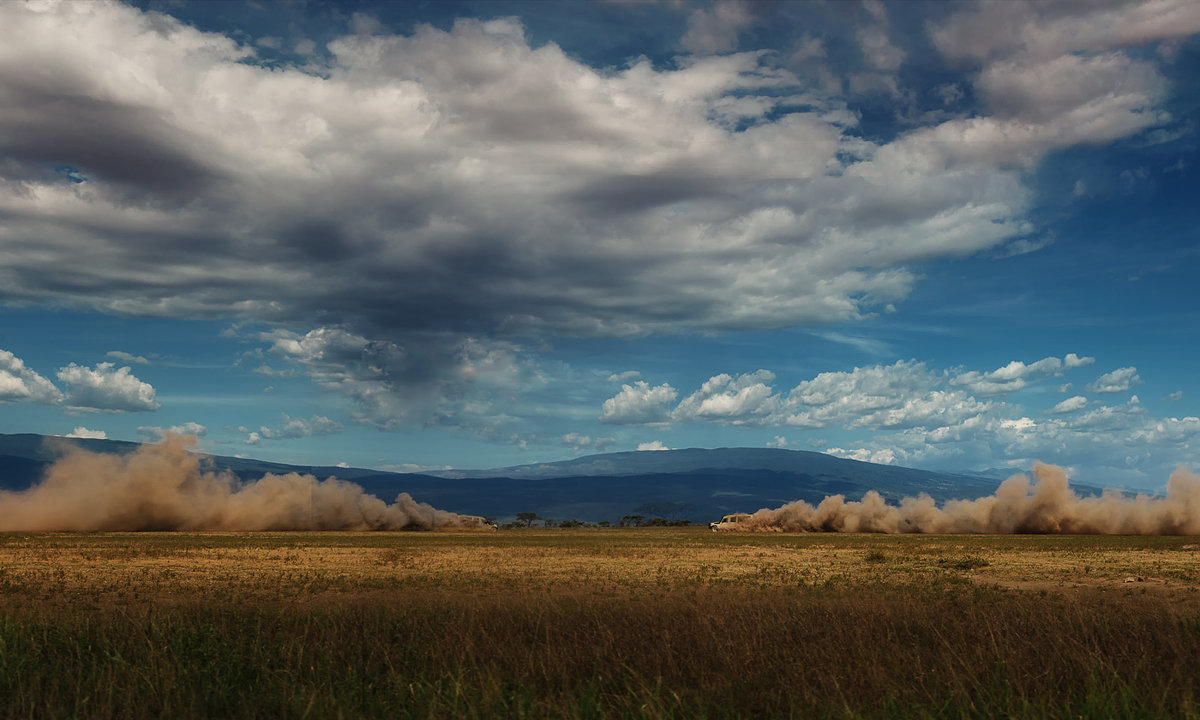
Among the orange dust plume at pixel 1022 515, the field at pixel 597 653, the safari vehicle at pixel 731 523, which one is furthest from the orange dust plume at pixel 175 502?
the field at pixel 597 653

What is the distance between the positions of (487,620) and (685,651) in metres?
6.67

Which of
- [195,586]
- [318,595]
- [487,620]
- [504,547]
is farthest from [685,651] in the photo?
[504,547]

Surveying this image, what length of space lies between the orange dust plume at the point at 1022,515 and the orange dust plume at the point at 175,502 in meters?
54.3

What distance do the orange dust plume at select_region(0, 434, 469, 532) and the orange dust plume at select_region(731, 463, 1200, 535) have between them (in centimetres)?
5429

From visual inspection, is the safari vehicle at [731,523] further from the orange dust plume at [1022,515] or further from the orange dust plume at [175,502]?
the orange dust plume at [175,502]

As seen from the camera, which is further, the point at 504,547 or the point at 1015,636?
the point at 504,547

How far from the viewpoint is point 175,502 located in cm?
11162

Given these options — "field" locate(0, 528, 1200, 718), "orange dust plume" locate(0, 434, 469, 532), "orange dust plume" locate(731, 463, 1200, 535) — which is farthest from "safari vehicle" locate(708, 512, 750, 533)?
"field" locate(0, 528, 1200, 718)

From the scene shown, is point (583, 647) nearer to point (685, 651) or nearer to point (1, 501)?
point (685, 651)

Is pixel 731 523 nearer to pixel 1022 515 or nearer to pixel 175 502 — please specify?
pixel 1022 515

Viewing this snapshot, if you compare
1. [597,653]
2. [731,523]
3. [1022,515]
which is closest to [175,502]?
[731,523]

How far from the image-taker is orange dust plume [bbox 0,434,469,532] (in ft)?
350

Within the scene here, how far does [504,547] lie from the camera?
249 feet

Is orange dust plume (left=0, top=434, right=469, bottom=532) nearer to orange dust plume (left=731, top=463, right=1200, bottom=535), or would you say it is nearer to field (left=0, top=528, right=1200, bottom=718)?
orange dust plume (left=731, top=463, right=1200, bottom=535)
